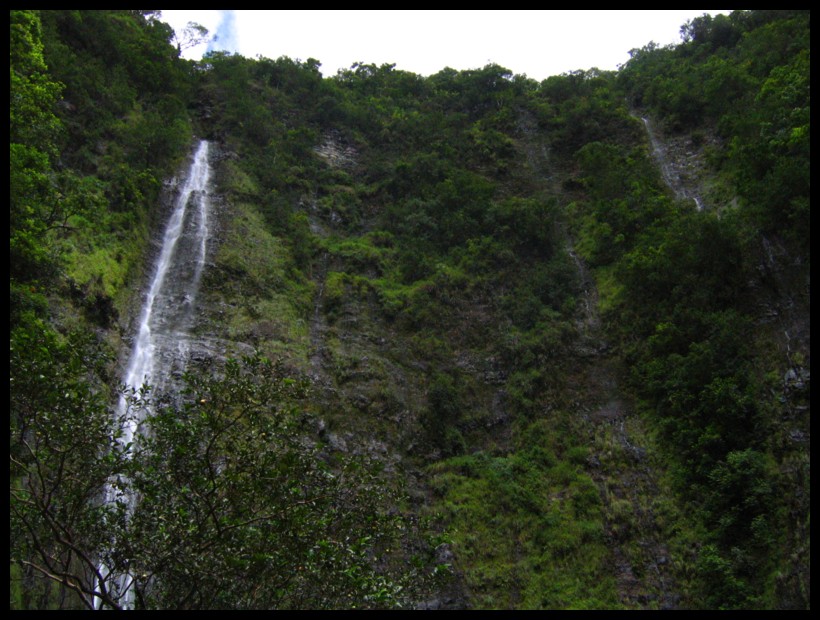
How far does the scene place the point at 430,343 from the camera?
2550cm

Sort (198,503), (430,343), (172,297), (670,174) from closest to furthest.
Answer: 1. (198,503)
2. (172,297)
3. (430,343)
4. (670,174)

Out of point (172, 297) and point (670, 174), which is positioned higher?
point (670, 174)

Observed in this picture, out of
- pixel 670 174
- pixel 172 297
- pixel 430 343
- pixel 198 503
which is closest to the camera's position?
pixel 198 503

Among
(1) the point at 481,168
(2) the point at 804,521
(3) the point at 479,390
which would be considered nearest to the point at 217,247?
(3) the point at 479,390

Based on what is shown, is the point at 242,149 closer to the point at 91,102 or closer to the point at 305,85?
the point at 91,102

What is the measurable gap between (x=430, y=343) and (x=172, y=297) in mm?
11650

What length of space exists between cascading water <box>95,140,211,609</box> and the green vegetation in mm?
911

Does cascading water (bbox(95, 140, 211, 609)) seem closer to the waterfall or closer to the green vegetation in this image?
the green vegetation

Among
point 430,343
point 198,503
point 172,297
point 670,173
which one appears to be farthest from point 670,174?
point 198,503

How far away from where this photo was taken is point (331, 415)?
69.7ft

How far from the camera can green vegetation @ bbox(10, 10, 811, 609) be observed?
7902mm

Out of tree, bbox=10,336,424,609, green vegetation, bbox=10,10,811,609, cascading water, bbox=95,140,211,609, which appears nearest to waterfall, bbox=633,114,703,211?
green vegetation, bbox=10,10,811,609

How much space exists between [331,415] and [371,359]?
12.3ft

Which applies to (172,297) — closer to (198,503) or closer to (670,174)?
(198,503)
